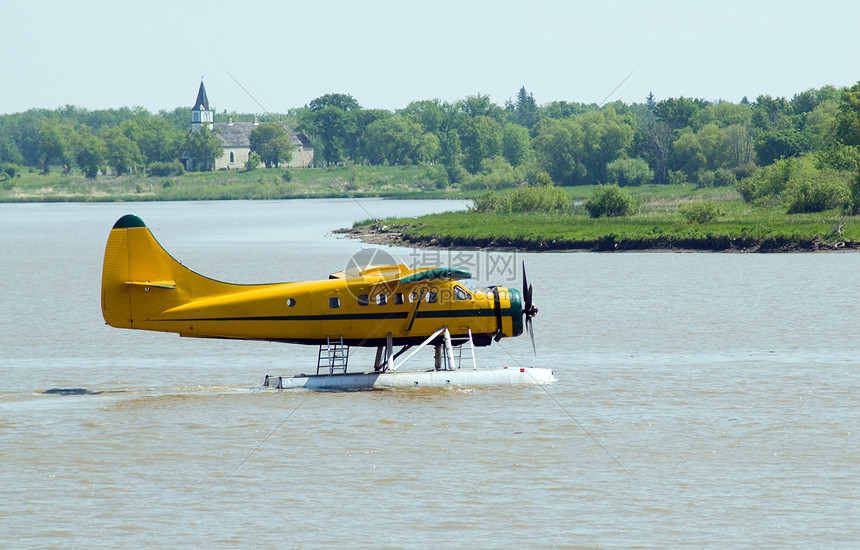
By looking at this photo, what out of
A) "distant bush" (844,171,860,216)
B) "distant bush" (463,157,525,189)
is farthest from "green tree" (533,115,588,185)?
"distant bush" (844,171,860,216)

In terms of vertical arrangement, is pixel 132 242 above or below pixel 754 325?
above

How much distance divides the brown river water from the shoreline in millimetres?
26569

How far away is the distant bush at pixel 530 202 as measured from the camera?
78438 mm

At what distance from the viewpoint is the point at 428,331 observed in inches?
793

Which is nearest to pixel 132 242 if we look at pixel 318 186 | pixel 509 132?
pixel 318 186

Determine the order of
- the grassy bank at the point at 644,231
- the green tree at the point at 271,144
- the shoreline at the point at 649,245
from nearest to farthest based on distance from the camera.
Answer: the shoreline at the point at 649,245
the grassy bank at the point at 644,231
the green tree at the point at 271,144

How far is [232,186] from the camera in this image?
565 ft

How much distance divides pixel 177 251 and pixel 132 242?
4766cm

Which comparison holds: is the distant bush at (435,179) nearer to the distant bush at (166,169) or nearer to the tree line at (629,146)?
the tree line at (629,146)

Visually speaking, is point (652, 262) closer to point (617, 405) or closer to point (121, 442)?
point (617, 405)

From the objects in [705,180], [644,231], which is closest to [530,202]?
[644,231]

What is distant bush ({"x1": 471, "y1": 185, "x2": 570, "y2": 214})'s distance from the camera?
78.4 meters

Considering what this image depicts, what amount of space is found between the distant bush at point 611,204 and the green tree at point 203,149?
128 m

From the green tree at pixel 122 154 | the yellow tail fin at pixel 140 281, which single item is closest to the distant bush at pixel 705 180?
the yellow tail fin at pixel 140 281
